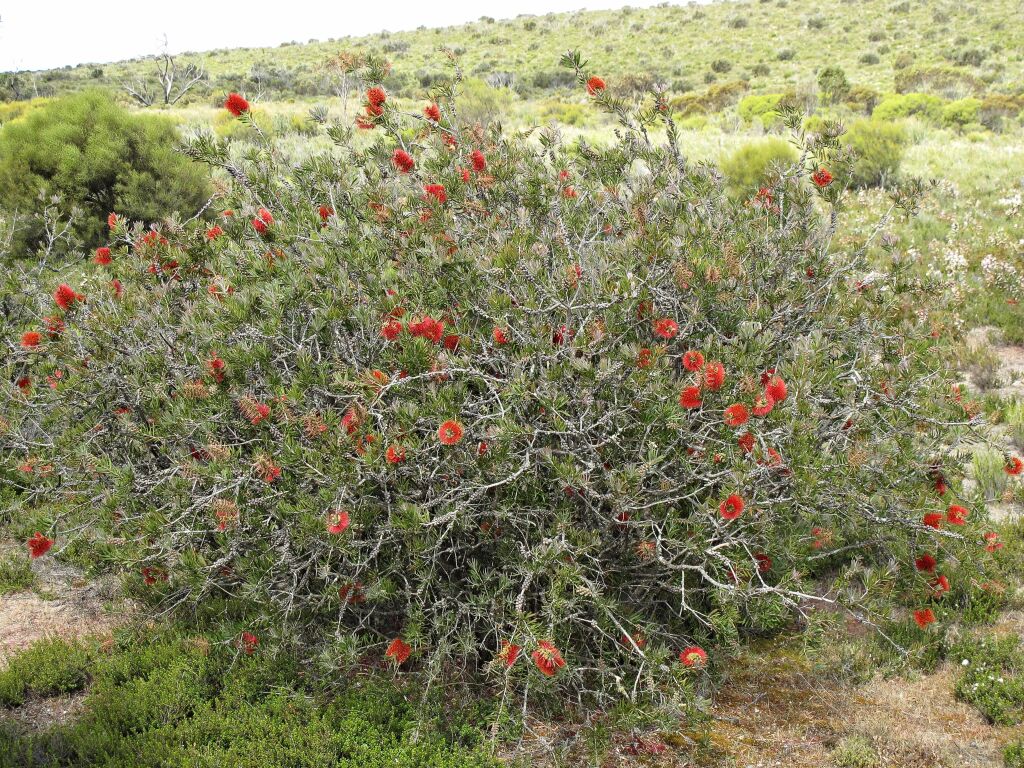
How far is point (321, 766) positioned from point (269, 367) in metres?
1.59

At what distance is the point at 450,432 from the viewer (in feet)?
8.83

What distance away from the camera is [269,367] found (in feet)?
10.9

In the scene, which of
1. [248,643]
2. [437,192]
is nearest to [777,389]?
[437,192]

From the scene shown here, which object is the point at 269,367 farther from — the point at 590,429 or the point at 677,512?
the point at 677,512

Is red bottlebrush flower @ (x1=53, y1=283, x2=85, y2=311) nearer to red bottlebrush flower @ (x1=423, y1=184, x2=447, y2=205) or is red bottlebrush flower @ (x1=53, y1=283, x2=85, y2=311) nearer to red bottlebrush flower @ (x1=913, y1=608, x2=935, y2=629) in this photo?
red bottlebrush flower @ (x1=423, y1=184, x2=447, y2=205)

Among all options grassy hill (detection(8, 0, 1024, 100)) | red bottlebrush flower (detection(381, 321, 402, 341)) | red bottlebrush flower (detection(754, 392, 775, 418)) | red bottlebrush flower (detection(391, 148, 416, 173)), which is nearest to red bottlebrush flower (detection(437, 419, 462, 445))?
red bottlebrush flower (detection(381, 321, 402, 341))

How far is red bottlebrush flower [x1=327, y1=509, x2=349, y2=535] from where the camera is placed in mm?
2712

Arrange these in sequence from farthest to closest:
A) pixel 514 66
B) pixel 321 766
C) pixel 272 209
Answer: pixel 514 66 → pixel 272 209 → pixel 321 766

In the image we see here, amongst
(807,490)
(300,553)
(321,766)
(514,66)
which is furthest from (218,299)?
(514,66)

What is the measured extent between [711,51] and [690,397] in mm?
38620

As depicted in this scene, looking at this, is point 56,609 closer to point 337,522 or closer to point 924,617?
point 337,522

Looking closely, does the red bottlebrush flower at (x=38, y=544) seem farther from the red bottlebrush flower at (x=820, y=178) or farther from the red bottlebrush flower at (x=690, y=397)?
the red bottlebrush flower at (x=820, y=178)

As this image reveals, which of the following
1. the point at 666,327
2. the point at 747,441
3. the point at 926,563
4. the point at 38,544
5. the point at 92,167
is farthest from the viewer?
the point at 92,167

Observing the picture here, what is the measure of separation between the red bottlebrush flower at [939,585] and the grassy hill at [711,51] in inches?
941
